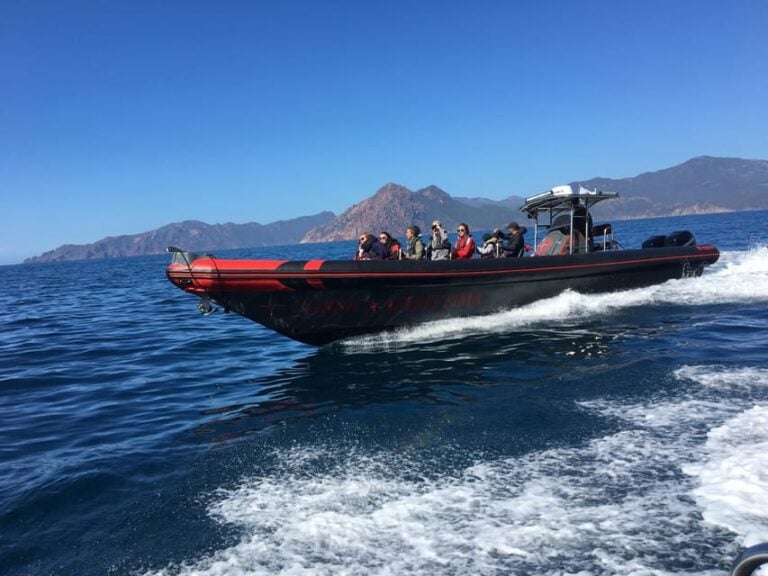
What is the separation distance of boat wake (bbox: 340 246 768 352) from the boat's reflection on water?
312 millimetres

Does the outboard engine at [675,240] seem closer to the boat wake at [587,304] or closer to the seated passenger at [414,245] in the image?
the boat wake at [587,304]

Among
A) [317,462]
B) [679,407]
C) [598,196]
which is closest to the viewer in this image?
[317,462]

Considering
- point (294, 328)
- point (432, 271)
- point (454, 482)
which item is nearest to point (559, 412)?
point (454, 482)

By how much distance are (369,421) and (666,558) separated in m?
3.31

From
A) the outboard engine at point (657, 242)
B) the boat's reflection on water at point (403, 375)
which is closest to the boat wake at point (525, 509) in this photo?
the boat's reflection on water at point (403, 375)

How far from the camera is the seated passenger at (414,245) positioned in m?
10.8

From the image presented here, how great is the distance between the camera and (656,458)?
4285 mm

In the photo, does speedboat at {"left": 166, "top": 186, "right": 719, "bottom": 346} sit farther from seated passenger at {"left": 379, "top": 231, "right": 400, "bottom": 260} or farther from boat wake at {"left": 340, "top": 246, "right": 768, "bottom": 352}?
seated passenger at {"left": 379, "top": 231, "right": 400, "bottom": 260}

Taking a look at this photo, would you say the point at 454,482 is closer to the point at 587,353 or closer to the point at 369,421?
the point at 369,421

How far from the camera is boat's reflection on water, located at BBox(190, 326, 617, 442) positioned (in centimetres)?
636

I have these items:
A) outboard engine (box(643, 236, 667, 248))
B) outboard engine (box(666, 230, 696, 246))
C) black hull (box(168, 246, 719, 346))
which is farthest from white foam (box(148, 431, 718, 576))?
outboard engine (box(643, 236, 667, 248))

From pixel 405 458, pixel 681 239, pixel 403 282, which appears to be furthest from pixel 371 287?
pixel 681 239

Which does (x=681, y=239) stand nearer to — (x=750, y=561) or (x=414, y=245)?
(x=414, y=245)

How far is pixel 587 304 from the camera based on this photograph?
38.9 feet
